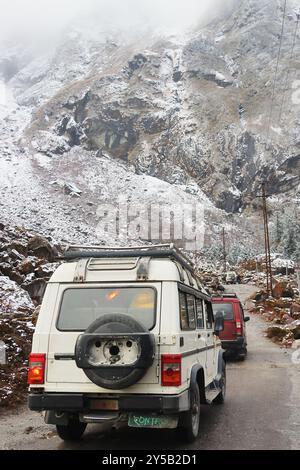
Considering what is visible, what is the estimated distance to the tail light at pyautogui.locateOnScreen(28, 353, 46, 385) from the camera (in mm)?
5965

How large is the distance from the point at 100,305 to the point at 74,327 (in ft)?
1.42

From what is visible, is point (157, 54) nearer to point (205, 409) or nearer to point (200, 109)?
point (200, 109)

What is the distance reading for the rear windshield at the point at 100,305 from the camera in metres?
6.08

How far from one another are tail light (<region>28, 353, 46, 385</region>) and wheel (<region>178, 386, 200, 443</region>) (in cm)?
185

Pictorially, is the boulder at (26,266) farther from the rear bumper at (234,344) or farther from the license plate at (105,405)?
the license plate at (105,405)

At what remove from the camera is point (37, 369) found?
5.98 metres

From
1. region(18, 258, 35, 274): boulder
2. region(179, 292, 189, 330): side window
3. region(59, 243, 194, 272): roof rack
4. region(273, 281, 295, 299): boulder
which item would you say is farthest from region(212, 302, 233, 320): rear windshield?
region(273, 281, 295, 299): boulder

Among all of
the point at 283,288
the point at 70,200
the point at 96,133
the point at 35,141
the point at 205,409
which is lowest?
the point at 205,409

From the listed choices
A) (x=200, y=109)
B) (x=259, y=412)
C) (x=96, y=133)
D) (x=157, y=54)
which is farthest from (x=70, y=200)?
(x=157, y=54)

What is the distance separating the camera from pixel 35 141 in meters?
128

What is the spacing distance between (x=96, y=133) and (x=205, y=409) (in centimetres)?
14803

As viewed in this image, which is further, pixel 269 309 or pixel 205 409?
pixel 269 309

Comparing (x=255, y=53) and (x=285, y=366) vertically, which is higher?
(x=255, y=53)

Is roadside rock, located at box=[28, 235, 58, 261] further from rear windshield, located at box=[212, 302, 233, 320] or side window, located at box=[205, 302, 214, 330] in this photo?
side window, located at box=[205, 302, 214, 330]
